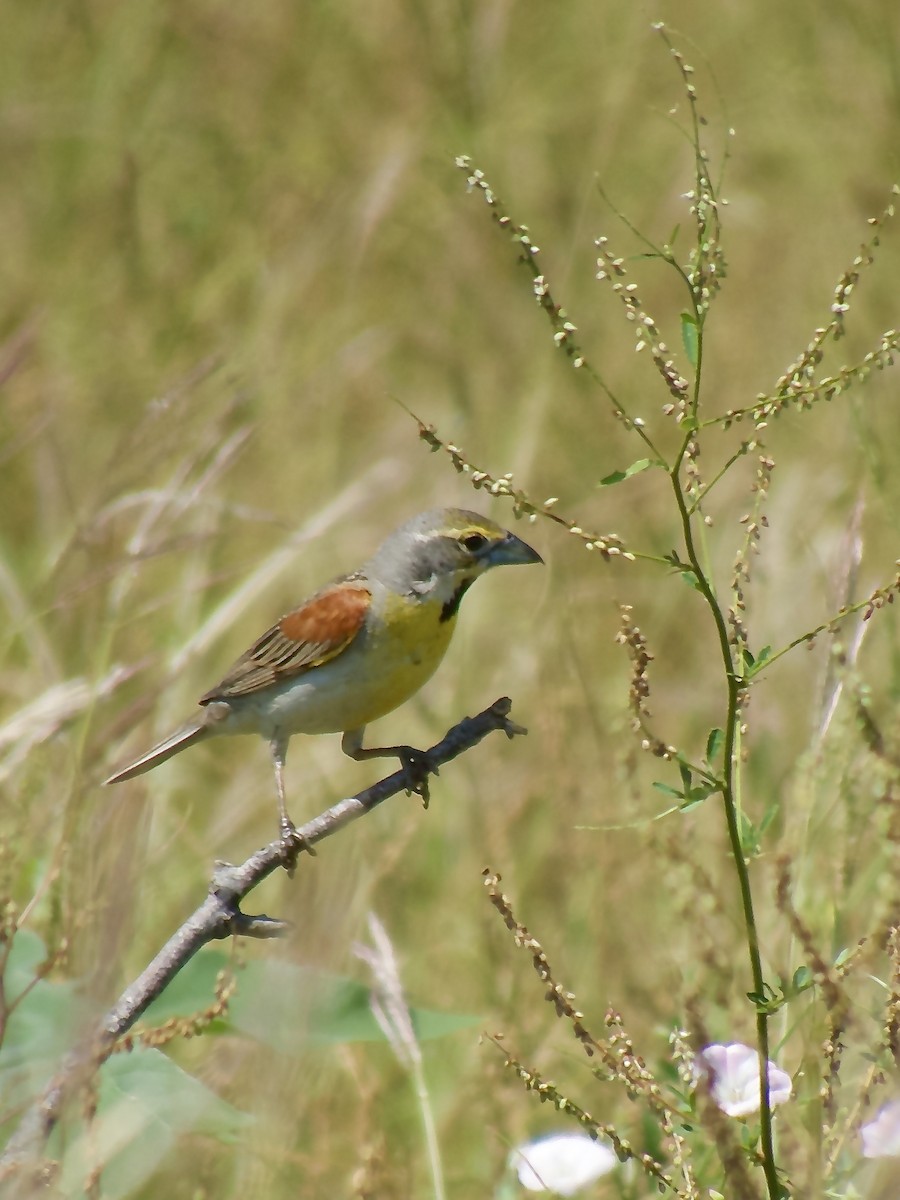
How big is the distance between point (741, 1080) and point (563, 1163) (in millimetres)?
355

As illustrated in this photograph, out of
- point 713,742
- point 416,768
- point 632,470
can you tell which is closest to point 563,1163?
point 416,768

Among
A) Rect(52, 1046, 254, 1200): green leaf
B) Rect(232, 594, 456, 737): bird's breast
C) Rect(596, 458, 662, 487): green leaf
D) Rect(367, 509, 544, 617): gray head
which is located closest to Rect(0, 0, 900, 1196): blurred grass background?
Rect(52, 1046, 254, 1200): green leaf

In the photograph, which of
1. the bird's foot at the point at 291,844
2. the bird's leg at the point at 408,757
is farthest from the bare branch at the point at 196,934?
the bird's leg at the point at 408,757

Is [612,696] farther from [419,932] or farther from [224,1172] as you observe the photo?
[224,1172]

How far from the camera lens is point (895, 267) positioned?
6.33m

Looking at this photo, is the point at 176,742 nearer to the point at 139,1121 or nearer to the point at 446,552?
the point at 446,552

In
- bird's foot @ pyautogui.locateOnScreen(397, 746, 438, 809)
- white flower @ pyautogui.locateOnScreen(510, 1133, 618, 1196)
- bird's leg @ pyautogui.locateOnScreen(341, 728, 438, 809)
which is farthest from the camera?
bird's leg @ pyautogui.locateOnScreen(341, 728, 438, 809)

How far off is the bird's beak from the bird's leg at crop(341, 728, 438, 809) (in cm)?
43

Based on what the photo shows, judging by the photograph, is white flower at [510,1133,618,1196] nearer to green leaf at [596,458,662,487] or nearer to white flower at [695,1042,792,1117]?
white flower at [695,1042,792,1117]

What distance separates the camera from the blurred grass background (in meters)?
2.99

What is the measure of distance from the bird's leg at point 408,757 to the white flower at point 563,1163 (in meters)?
0.57

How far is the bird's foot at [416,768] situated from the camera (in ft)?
8.38

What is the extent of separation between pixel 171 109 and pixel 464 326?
5.82 ft

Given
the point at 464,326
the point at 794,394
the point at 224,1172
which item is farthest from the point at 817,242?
the point at 794,394
